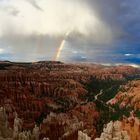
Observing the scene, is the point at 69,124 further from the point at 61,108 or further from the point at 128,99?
the point at 128,99

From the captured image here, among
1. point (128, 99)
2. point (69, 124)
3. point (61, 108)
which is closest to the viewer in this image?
point (69, 124)

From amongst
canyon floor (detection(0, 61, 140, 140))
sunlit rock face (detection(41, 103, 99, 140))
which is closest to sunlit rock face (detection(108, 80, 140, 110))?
canyon floor (detection(0, 61, 140, 140))

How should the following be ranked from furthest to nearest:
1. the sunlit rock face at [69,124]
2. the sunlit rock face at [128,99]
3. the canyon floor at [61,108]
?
1. the sunlit rock face at [128,99]
2. the canyon floor at [61,108]
3. the sunlit rock face at [69,124]

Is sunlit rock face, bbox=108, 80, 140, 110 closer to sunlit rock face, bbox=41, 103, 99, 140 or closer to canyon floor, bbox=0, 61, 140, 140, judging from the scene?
canyon floor, bbox=0, 61, 140, 140

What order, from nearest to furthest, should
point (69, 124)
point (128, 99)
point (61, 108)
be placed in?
point (69, 124), point (61, 108), point (128, 99)

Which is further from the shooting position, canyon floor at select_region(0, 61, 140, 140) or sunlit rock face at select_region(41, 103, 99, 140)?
canyon floor at select_region(0, 61, 140, 140)

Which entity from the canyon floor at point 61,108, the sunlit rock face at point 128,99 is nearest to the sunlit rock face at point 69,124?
the canyon floor at point 61,108

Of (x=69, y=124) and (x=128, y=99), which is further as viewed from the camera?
(x=128, y=99)

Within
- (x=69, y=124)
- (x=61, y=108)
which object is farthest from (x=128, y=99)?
(x=69, y=124)

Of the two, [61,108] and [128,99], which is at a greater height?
[128,99]

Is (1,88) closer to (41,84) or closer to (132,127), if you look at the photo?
(41,84)

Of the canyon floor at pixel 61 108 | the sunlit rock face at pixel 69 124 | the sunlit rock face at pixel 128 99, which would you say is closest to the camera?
the sunlit rock face at pixel 69 124

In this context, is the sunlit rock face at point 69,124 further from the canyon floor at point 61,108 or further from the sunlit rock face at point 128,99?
the sunlit rock face at point 128,99

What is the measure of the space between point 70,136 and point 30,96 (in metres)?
44.1
